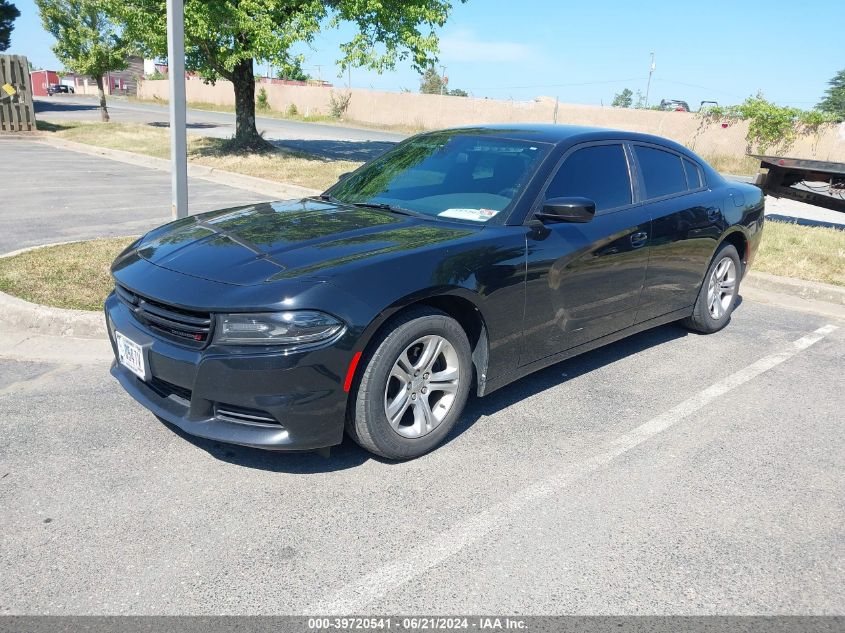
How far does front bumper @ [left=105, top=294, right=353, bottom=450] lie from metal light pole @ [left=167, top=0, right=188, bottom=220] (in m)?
3.41

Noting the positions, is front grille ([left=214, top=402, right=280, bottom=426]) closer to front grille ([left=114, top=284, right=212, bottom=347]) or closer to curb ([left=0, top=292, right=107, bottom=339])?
front grille ([left=114, top=284, right=212, bottom=347])

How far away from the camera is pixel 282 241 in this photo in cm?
352

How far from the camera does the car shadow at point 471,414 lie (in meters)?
3.47

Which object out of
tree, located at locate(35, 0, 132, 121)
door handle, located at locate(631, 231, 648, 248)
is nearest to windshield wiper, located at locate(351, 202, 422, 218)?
door handle, located at locate(631, 231, 648, 248)

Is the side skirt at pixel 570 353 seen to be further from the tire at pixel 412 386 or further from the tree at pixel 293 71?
the tree at pixel 293 71

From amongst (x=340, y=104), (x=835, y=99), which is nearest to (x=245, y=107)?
(x=340, y=104)

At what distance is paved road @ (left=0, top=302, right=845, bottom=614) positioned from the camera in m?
2.58

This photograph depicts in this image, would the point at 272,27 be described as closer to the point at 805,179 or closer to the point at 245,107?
the point at 245,107

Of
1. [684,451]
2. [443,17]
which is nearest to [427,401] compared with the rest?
[684,451]

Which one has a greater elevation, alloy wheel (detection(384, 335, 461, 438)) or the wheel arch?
the wheel arch

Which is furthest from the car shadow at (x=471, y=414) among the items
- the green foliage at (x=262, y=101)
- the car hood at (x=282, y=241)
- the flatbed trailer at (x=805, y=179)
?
the green foliage at (x=262, y=101)

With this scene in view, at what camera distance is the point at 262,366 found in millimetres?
2959

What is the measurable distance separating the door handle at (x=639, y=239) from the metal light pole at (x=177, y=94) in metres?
3.83

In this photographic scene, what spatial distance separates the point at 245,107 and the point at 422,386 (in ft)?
50.4
